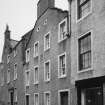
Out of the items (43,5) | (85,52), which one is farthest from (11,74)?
(85,52)

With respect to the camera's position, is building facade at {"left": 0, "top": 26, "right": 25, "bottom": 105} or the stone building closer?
the stone building

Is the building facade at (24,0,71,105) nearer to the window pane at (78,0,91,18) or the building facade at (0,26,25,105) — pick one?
the window pane at (78,0,91,18)

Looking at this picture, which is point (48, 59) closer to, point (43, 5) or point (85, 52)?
point (43, 5)

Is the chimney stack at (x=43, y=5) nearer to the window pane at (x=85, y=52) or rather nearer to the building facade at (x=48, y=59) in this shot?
the building facade at (x=48, y=59)

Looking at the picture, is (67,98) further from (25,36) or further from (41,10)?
(25,36)

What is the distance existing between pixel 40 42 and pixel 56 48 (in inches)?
192

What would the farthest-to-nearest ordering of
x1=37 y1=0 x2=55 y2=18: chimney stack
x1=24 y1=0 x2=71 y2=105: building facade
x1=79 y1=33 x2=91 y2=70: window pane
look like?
x1=37 y1=0 x2=55 y2=18: chimney stack → x1=24 y1=0 x2=71 y2=105: building facade → x1=79 y1=33 x2=91 y2=70: window pane

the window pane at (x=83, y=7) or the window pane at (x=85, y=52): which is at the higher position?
the window pane at (x=83, y=7)

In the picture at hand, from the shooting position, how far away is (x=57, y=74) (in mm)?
24312

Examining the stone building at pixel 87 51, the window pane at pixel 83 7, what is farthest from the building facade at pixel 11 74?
the window pane at pixel 83 7

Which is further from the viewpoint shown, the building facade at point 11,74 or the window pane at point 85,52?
the building facade at point 11,74

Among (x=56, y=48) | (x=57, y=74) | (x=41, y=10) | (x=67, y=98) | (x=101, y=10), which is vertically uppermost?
(x=41, y=10)

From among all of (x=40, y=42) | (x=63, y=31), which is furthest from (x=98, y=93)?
(x=40, y=42)

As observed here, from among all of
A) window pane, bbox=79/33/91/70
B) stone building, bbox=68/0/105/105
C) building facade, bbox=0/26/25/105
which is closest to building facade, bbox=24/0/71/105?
stone building, bbox=68/0/105/105
